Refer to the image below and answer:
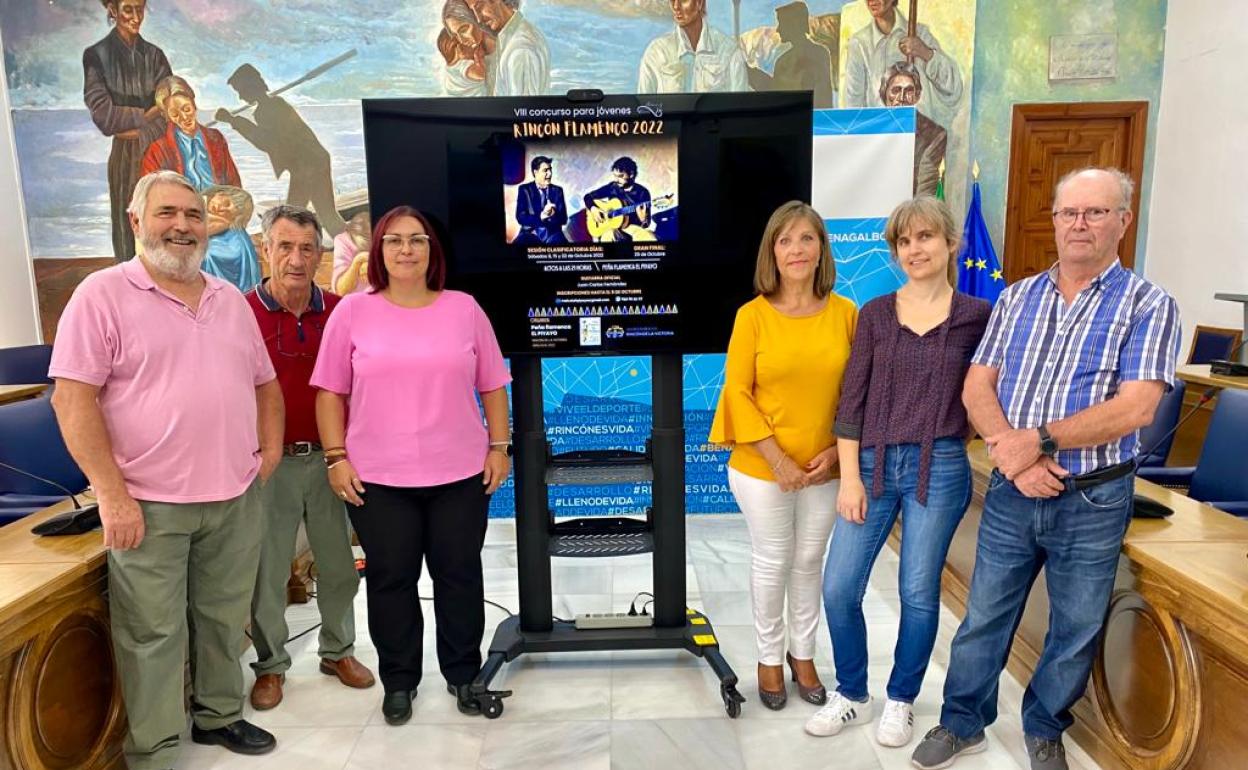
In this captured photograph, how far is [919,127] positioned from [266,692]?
4486mm

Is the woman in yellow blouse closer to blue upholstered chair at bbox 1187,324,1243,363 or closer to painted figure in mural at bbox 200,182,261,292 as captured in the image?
blue upholstered chair at bbox 1187,324,1243,363

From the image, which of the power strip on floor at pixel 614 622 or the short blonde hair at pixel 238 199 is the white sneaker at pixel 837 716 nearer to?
the power strip on floor at pixel 614 622

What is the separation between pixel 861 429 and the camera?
6.81ft

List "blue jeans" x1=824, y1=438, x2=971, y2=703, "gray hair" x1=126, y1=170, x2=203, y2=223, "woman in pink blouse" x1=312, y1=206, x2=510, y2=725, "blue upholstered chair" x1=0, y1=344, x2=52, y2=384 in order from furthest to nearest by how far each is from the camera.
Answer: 1. "blue upholstered chair" x1=0, y1=344, x2=52, y2=384
2. "woman in pink blouse" x1=312, y1=206, x2=510, y2=725
3. "blue jeans" x1=824, y1=438, x2=971, y2=703
4. "gray hair" x1=126, y1=170, x2=203, y2=223

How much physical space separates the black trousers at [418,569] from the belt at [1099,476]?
5.43ft

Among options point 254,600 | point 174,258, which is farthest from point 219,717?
point 174,258

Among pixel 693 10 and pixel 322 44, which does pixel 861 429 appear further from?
pixel 322 44

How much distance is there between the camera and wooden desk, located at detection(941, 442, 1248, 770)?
1.65 metres

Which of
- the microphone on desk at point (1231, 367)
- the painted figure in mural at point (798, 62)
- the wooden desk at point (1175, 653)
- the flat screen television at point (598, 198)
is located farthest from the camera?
the painted figure in mural at point (798, 62)

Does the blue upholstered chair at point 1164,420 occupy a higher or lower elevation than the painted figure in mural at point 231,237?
lower

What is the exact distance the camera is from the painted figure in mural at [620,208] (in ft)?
7.88

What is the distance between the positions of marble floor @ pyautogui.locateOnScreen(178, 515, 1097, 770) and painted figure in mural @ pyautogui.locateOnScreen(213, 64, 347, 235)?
2679mm

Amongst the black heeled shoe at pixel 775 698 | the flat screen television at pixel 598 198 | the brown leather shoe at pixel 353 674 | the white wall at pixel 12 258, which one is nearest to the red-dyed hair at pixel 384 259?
the flat screen television at pixel 598 198

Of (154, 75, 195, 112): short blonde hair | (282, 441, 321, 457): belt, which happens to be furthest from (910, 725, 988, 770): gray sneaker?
(154, 75, 195, 112): short blonde hair
